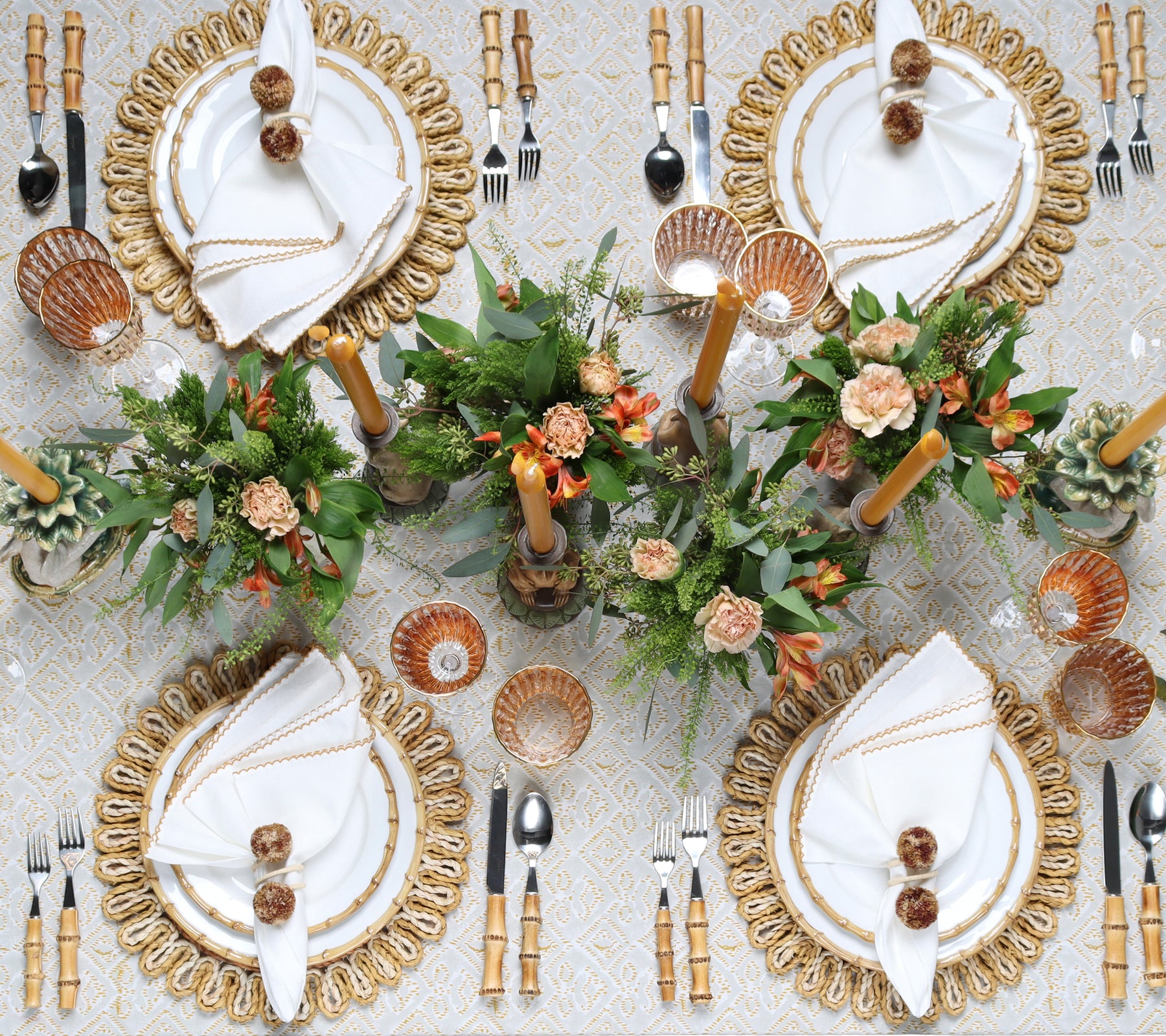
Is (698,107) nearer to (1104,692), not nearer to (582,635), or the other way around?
(582,635)

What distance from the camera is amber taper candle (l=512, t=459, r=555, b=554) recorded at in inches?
38.1

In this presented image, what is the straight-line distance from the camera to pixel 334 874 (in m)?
1.33

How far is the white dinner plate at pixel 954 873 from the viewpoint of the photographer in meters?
1.33

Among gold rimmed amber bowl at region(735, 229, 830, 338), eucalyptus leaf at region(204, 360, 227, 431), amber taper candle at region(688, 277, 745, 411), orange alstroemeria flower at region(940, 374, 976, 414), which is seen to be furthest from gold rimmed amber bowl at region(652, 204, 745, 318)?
eucalyptus leaf at region(204, 360, 227, 431)

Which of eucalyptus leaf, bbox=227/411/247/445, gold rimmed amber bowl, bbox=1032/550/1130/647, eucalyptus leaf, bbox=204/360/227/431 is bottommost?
gold rimmed amber bowl, bbox=1032/550/1130/647

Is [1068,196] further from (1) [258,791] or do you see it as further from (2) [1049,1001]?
(1) [258,791]

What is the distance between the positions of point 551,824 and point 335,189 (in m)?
0.90

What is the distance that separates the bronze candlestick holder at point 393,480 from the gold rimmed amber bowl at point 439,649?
13 cm

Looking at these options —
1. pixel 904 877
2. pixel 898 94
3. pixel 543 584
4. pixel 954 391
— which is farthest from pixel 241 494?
pixel 898 94

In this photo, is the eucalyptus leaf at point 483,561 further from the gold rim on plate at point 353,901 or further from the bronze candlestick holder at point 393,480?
the gold rim on plate at point 353,901

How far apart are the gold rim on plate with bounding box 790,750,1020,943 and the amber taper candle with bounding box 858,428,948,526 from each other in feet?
1.20

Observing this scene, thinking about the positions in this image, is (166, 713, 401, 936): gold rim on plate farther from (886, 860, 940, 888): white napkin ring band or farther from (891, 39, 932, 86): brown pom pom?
(891, 39, 932, 86): brown pom pom

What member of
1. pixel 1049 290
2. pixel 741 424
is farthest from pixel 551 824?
pixel 1049 290

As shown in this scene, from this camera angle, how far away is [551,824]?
53.7 inches
